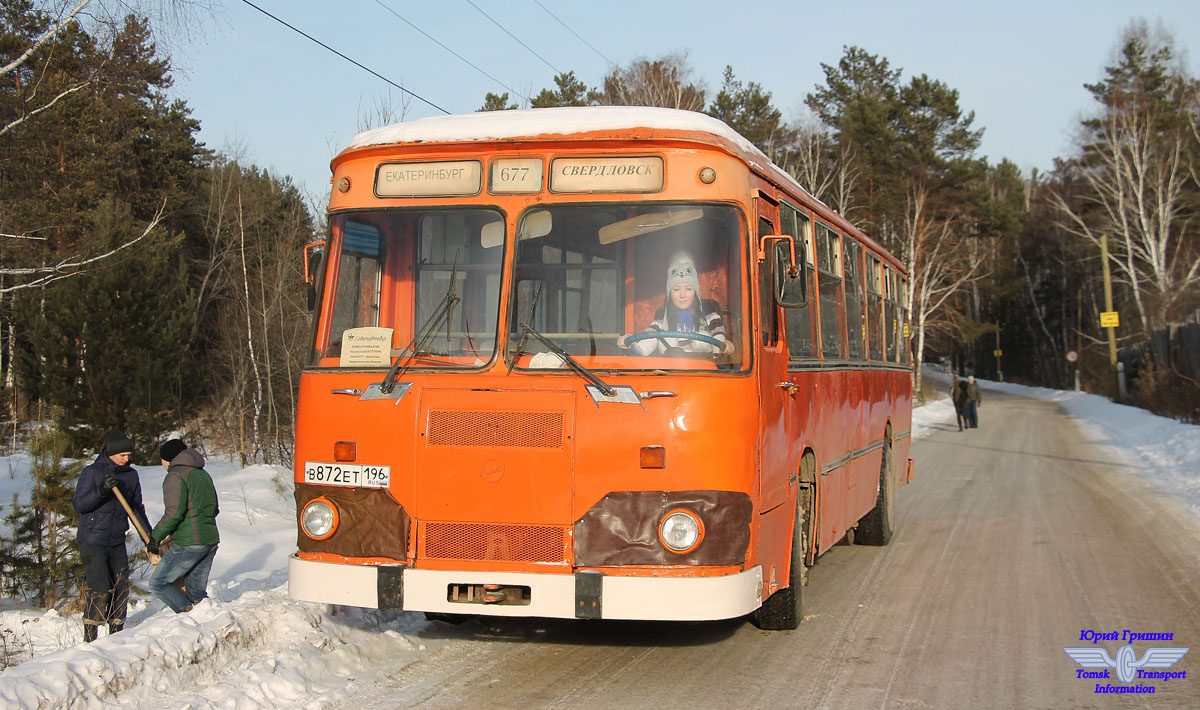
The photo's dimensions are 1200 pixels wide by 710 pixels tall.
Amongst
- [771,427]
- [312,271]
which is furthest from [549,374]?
[312,271]

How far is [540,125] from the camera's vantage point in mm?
6105

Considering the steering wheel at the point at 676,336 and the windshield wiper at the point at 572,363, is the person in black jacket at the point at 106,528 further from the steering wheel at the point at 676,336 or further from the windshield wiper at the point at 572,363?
the steering wheel at the point at 676,336

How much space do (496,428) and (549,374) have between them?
0.40 metres

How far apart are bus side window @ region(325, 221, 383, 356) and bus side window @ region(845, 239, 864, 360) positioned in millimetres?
4757

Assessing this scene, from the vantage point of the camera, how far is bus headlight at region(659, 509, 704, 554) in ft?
18.2

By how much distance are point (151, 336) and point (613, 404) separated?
2582cm

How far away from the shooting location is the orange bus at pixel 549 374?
220 inches

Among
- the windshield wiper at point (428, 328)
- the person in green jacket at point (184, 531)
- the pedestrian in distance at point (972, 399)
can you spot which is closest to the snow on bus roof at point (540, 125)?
the windshield wiper at point (428, 328)

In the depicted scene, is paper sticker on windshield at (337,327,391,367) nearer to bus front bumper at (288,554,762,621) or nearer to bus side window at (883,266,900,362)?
bus front bumper at (288,554,762,621)

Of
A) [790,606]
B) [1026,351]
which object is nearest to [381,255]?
[790,606]

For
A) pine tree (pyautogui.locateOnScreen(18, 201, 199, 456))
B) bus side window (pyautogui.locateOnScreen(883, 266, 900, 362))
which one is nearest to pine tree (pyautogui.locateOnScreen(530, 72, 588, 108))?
pine tree (pyautogui.locateOnScreen(18, 201, 199, 456))

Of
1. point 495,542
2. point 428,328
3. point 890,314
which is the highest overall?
point 890,314

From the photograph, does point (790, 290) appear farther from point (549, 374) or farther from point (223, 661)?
point (223, 661)

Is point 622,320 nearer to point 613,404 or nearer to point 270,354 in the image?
point 613,404
